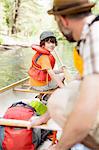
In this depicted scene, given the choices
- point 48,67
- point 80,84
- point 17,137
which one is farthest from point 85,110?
point 48,67

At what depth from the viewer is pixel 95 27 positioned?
143 centimetres

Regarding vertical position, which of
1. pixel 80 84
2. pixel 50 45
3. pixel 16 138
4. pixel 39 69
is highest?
pixel 50 45

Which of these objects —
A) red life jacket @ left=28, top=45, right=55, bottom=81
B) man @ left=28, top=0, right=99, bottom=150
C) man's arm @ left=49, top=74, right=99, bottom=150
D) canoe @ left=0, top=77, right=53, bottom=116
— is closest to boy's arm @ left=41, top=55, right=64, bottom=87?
red life jacket @ left=28, top=45, right=55, bottom=81

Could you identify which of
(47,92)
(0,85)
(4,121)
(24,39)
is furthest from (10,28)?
(4,121)

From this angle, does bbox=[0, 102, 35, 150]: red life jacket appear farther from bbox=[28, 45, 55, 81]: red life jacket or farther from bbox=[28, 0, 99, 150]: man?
bbox=[28, 45, 55, 81]: red life jacket

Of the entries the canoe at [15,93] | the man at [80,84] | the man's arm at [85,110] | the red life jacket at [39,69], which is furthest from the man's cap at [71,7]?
the canoe at [15,93]

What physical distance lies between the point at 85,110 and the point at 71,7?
0.44 metres

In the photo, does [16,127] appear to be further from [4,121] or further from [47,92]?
[47,92]

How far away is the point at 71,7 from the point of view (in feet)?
4.79

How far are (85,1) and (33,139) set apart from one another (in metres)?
1.73

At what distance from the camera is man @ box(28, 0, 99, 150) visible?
1.31m

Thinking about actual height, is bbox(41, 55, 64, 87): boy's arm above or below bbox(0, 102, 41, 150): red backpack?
above

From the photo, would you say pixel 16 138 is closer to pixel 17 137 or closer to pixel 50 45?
pixel 17 137

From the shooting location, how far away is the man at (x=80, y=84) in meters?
1.31
